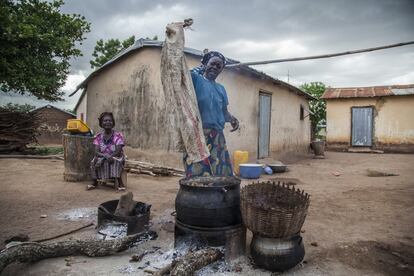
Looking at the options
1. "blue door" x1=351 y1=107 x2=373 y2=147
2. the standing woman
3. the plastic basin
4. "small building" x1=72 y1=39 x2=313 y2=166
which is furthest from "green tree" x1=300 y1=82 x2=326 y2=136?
the standing woman

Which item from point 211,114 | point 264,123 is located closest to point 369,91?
point 264,123

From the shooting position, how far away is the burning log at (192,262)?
7.29ft

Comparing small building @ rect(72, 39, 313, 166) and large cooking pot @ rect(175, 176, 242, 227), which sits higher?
small building @ rect(72, 39, 313, 166)

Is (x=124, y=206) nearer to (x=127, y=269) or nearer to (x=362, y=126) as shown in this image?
(x=127, y=269)

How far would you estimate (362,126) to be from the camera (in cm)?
1669

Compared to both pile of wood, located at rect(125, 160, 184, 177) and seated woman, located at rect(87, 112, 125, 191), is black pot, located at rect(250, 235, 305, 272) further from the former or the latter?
pile of wood, located at rect(125, 160, 184, 177)

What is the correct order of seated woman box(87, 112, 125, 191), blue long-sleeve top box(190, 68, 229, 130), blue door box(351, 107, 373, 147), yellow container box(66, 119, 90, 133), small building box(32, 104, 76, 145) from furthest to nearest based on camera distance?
small building box(32, 104, 76, 145), blue door box(351, 107, 373, 147), yellow container box(66, 119, 90, 133), seated woman box(87, 112, 125, 191), blue long-sleeve top box(190, 68, 229, 130)

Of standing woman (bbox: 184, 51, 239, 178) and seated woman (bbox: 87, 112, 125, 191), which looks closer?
standing woman (bbox: 184, 51, 239, 178)

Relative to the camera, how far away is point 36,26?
1117cm

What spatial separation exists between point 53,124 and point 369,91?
2433 cm

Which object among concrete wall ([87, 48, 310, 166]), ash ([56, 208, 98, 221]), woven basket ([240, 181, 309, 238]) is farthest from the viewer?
concrete wall ([87, 48, 310, 166])

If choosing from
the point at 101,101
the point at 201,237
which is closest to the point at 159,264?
the point at 201,237

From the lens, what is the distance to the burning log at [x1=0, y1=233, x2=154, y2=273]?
7.96ft

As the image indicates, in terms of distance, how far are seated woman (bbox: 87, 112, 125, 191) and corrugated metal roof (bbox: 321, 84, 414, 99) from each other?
14.9 m
